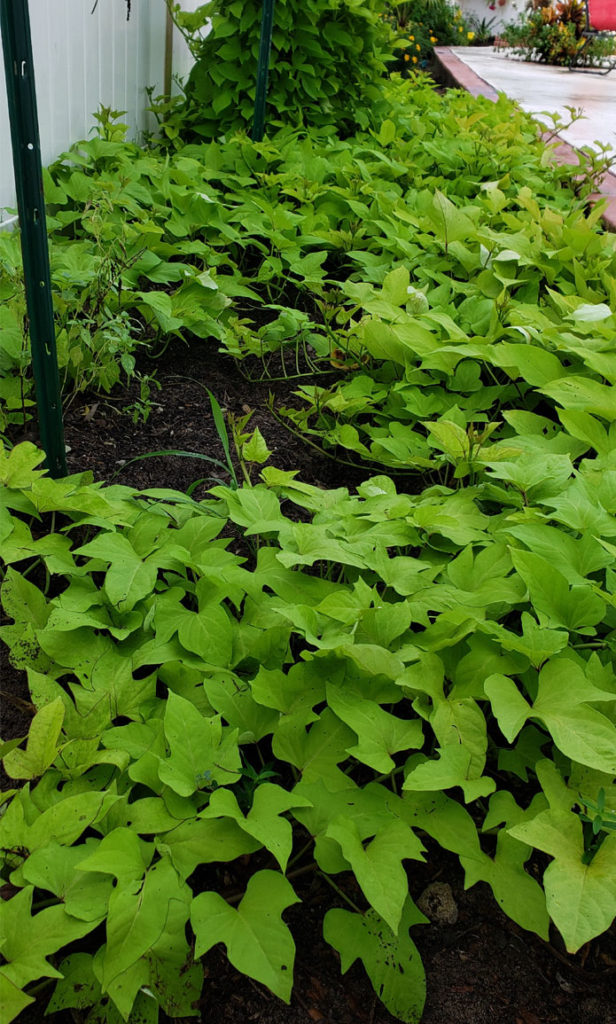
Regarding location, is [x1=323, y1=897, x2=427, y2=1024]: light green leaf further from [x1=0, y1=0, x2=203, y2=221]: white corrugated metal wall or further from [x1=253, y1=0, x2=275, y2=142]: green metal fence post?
[x1=253, y1=0, x2=275, y2=142]: green metal fence post

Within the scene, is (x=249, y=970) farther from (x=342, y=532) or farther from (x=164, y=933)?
(x=342, y=532)

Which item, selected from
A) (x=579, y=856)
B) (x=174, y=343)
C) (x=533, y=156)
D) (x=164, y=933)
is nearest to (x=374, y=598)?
(x=579, y=856)

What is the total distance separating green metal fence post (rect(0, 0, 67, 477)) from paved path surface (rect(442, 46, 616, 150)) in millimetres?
4772

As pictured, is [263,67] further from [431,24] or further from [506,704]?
[431,24]

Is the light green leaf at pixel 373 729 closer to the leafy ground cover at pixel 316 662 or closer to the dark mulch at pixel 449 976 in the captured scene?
the leafy ground cover at pixel 316 662

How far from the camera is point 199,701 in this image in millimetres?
1322

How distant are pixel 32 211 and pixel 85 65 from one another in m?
2.23

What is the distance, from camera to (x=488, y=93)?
341 inches

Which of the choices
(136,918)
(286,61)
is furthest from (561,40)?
(136,918)

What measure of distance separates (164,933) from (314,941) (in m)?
0.23

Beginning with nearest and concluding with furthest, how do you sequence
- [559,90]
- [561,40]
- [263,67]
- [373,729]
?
[373,729] < [263,67] < [559,90] < [561,40]

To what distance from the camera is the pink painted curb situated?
409 centimetres

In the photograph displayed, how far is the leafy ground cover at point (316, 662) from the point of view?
1.02 m

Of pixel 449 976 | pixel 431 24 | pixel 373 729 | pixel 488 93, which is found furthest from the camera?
pixel 431 24
